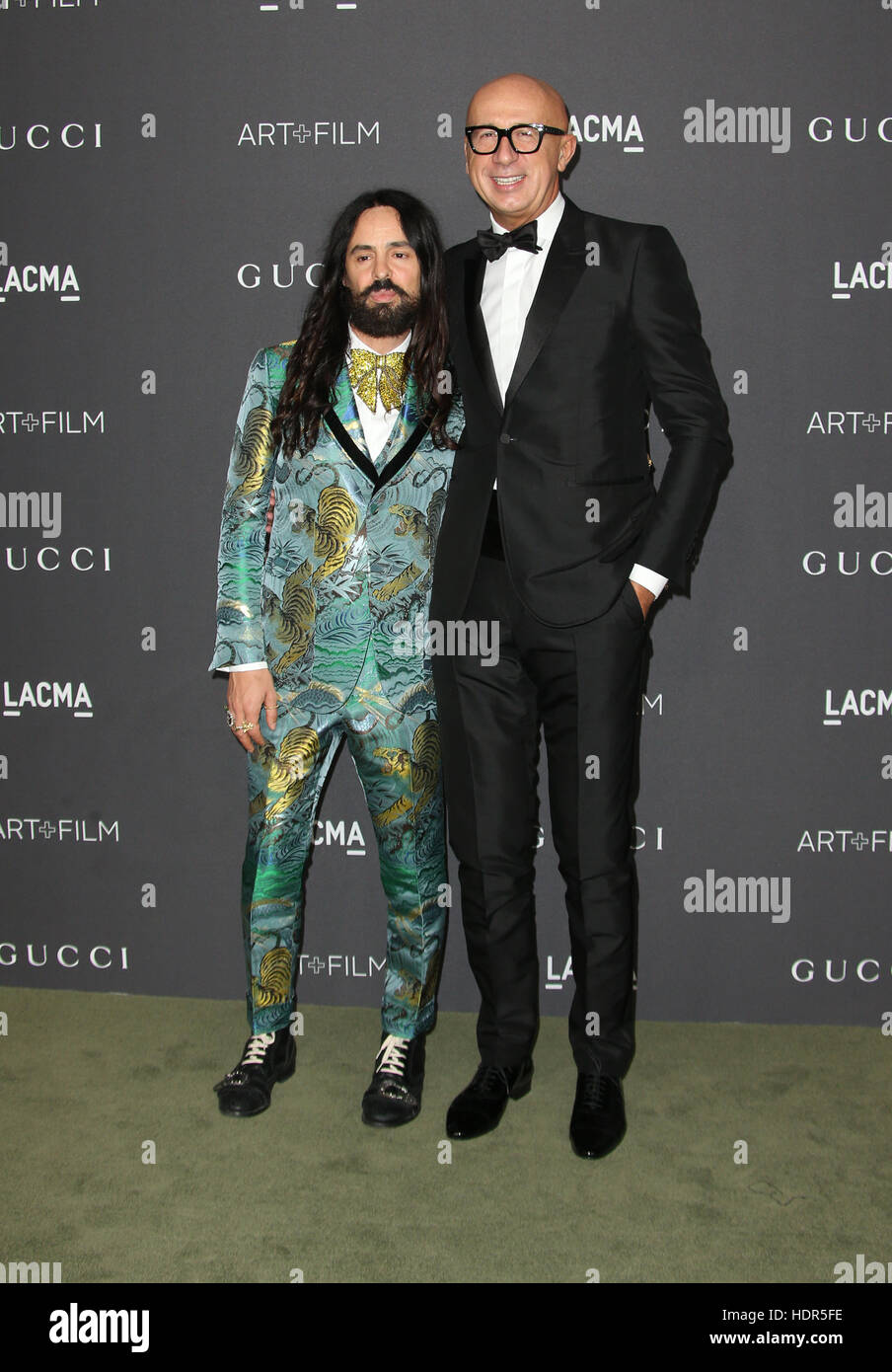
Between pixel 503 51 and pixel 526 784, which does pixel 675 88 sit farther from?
pixel 526 784

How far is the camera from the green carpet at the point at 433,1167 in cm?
202

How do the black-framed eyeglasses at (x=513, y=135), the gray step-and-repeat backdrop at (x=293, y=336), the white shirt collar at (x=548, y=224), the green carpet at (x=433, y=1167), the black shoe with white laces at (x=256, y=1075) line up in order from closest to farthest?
the green carpet at (x=433, y=1167) → the black-framed eyeglasses at (x=513, y=135) → the white shirt collar at (x=548, y=224) → the black shoe with white laces at (x=256, y=1075) → the gray step-and-repeat backdrop at (x=293, y=336)

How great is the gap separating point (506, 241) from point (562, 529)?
1.89 feet

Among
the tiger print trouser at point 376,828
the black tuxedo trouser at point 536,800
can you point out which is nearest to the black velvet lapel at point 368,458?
the black tuxedo trouser at point 536,800

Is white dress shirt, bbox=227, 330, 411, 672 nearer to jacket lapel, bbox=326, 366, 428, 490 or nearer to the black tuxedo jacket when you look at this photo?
jacket lapel, bbox=326, 366, 428, 490

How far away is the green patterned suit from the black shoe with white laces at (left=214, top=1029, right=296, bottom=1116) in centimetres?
12

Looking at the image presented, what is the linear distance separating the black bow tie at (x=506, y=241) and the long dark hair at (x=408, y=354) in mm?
111

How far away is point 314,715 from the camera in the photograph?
247cm

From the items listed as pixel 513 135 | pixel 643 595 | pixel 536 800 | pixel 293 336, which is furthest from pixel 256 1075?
pixel 513 135

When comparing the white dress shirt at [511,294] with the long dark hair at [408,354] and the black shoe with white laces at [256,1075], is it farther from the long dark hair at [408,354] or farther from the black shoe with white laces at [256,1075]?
the black shoe with white laces at [256,1075]

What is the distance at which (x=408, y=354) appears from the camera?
95.0 inches

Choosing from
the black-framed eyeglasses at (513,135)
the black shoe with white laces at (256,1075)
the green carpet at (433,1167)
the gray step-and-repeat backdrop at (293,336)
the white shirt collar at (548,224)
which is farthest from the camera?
the gray step-and-repeat backdrop at (293,336)

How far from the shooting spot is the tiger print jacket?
2.41 meters

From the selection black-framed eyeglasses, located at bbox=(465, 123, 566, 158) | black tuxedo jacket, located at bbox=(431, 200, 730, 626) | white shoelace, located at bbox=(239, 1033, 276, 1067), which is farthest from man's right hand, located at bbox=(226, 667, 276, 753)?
black-framed eyeglasses, located at bbox=(465, 123, 566, 158)
